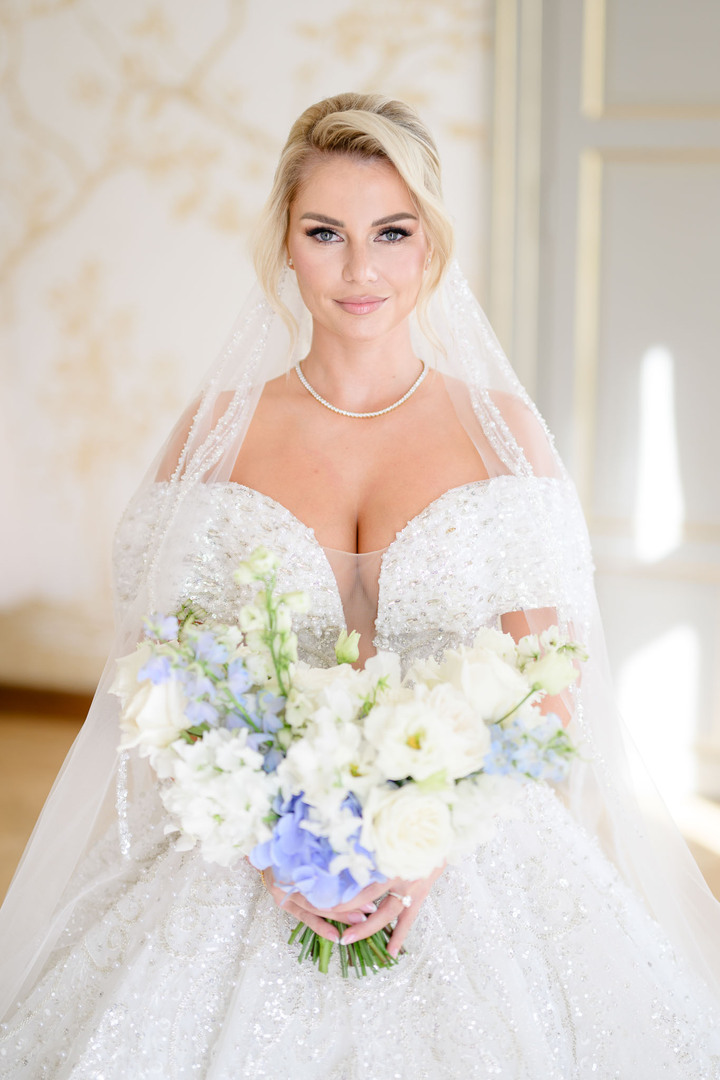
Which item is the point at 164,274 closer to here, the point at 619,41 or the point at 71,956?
the point at 619,41

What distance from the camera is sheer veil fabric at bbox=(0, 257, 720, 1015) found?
64.8 inches

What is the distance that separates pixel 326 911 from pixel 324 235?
→ 1.17 metres

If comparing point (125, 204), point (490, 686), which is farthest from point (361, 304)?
point (125, 204)

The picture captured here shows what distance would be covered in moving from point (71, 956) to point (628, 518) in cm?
234

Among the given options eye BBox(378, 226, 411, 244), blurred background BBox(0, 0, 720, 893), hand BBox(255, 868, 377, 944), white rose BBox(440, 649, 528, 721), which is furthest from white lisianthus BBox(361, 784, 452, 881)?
blurred background BBox(0, 0, 720, 893)

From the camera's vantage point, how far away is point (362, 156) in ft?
5.67

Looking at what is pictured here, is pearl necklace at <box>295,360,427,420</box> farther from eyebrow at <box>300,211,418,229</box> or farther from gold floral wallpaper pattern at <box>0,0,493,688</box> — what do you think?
gold floral wallpaper pattern at <box>0,0,493,688</box>

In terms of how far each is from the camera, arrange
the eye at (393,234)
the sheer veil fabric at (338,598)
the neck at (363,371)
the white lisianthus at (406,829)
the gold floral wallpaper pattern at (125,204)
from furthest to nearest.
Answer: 1. the gold floral wallpaper pattern at (125,204)
2. the neck at (363,371)
3. the eye at (393,234)
4. the sheer veil fabric at (338,598)
5. the white lisianthus at (406,829)

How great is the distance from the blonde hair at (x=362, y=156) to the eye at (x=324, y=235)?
0.10m

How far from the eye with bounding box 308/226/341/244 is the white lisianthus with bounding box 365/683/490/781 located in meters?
0.98

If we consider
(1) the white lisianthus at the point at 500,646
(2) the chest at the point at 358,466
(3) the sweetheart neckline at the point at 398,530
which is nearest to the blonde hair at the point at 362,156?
(2) the chest at the point at 358,466

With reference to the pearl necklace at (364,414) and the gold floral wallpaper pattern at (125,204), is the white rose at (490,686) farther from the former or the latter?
the gold floral wallpaper pattern at (125,204)

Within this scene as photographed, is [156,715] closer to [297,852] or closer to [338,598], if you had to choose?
[297,852]

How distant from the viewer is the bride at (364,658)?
1332mm
